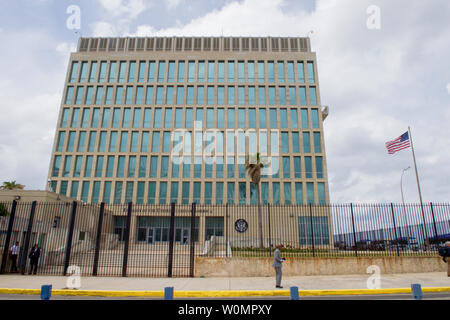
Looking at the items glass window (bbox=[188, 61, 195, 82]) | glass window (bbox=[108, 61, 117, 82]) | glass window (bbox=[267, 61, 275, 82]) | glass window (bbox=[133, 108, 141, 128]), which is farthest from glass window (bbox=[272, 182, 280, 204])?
glass window (bbox=[108, 61, 117, 82])

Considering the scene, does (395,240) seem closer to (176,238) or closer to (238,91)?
(176,238)

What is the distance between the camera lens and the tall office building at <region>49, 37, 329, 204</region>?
38.9 meters

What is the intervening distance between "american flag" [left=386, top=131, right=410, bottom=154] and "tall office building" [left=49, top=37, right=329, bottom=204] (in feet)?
51.3

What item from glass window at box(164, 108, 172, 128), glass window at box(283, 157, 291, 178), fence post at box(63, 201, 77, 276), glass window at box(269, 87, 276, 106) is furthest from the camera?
glass window at box(269, 87, 276, 106)

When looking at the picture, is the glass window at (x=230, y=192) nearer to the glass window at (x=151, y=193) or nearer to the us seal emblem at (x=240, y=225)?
the glass window at (x=151, y=193)

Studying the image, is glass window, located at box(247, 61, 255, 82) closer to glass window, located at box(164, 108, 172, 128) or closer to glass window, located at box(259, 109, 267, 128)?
glass window, located at box(259, 109, 267, 128)

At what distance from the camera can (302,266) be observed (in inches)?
535

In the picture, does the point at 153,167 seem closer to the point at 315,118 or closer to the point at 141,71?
the point at 141,71

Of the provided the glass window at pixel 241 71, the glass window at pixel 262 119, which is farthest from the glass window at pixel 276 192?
the glass window at pixel 241 71

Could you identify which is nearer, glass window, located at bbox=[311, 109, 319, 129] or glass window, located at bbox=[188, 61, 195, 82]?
glass window, located at bbox=[311, 109, 319, 129]

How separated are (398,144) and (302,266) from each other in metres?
15.9

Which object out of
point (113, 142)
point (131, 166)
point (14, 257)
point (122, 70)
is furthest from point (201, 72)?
point (14, 257)

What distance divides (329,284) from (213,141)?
31.0m

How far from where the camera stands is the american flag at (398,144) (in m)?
22.5
